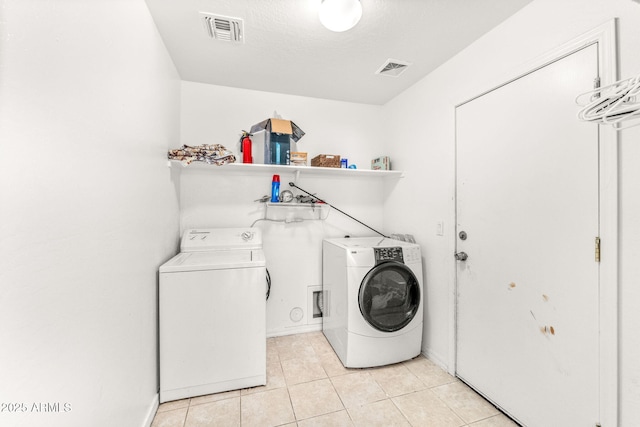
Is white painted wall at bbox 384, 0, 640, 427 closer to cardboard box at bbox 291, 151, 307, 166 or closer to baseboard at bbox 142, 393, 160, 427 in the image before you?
cardboard box at bbox 291, 151, 307, 166

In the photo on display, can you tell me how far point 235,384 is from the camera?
70.1 inches

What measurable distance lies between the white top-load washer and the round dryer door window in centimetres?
81

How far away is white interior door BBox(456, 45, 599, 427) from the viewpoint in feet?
4.01

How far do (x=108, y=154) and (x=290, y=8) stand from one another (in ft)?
4.27

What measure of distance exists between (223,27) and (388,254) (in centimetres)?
202

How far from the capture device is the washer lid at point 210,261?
168 cm

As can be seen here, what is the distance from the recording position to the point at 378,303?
2025mm

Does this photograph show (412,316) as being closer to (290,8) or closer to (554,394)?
(554,394)

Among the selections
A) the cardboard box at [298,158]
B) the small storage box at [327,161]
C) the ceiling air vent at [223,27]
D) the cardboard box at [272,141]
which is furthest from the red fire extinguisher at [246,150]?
the ceiling air vent at [223,27]

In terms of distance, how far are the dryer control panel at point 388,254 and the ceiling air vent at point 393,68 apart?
5.00ft

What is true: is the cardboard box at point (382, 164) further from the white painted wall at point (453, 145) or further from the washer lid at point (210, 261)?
the washer lid at point (210, 261)

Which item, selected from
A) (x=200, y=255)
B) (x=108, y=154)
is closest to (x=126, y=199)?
(x=108, y=154)

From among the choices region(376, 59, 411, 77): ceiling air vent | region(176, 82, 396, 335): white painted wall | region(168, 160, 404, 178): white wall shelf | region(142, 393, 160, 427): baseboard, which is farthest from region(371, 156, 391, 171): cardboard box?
region(142, 393, 160, 427): baseboard

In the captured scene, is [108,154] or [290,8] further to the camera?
[290,8]
